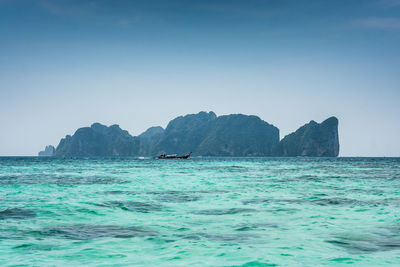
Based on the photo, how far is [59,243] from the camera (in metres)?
8.23

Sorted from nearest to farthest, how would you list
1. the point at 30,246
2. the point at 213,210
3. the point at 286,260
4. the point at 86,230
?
the point at 286,260, the point at 30,246, the point at 86,230, the point at 213,210

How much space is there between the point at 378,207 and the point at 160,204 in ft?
29.0

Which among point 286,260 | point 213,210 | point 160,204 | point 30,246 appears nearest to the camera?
point 286,260

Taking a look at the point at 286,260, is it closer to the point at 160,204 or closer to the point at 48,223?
the point at 48,223

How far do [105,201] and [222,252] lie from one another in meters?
9.50

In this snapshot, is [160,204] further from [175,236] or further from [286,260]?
[286,260]

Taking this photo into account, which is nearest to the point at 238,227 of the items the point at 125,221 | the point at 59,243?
the point at 125,221

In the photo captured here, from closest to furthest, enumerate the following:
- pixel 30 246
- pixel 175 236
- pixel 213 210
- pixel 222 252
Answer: pixel 222 252 → pixel 30 246 → pixel 175 236 → pixel 213 210

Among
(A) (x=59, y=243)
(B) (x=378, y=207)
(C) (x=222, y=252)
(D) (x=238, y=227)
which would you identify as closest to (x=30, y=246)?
(A) (x=59, y=243)

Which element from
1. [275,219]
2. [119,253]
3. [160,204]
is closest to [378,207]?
[275,219]

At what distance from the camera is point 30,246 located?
26.4 feet

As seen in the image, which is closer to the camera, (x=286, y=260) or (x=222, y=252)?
(x=286, y=260)

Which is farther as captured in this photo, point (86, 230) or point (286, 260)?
point (86, 230)

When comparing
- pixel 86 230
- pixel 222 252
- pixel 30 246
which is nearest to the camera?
pixel 222 252
